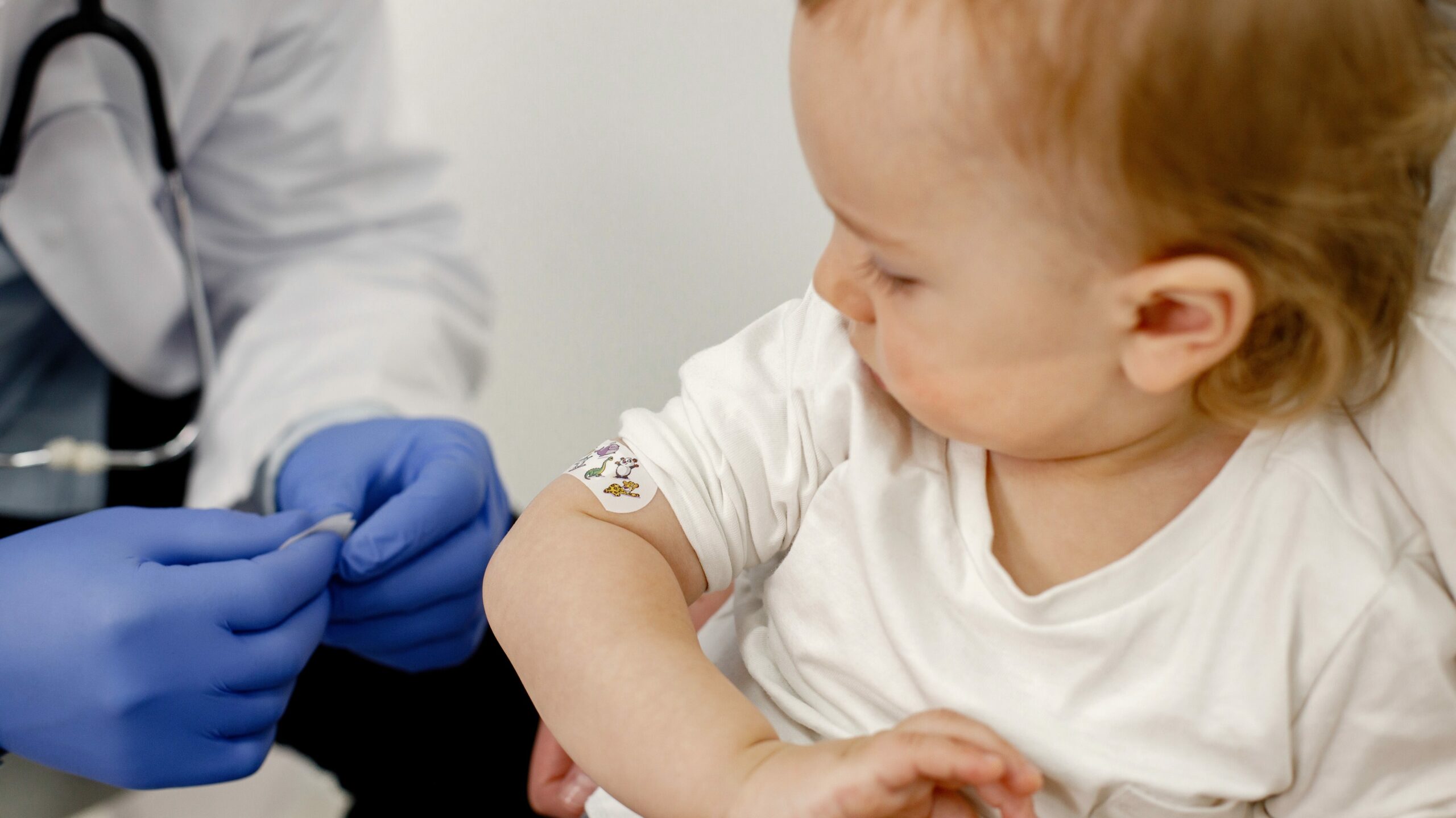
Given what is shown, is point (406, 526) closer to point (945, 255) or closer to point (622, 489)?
point (622, 489)

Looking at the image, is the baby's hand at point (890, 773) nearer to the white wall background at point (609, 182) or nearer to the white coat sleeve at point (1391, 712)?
the white coat sleeve at point (1391, 712)

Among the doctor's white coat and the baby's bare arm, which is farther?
the doctor's white coat

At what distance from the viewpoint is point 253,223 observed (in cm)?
117

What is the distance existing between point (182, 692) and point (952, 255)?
0.63 meters

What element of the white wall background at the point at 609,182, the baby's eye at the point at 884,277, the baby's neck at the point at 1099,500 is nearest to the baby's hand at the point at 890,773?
the baby's neck at the point at 1099,500

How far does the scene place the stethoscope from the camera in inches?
36.3

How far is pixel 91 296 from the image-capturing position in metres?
1.04

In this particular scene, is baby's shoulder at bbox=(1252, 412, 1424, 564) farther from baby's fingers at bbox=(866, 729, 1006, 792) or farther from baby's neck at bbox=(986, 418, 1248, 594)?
baby's fingers at bbox=(866, 729, 1006, 792)

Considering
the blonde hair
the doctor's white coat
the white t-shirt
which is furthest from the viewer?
the doctor's white coat

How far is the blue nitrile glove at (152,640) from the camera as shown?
76cm

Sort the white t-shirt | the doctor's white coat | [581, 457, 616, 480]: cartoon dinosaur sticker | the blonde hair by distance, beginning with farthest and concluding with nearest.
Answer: the doctor's white coat → [581, 457, 616, 480]: cartoon dinosaur sticker → the white t-shirt → the blonde hair

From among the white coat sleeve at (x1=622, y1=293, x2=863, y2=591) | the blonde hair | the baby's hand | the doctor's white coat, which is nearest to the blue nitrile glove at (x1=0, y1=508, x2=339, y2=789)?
the doctor's white coat

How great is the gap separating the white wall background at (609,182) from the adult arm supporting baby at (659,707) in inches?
21.2

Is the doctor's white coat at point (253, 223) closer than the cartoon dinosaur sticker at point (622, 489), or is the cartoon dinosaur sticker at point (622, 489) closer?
the cartoon dinosaur sticker at point (622, 489)
